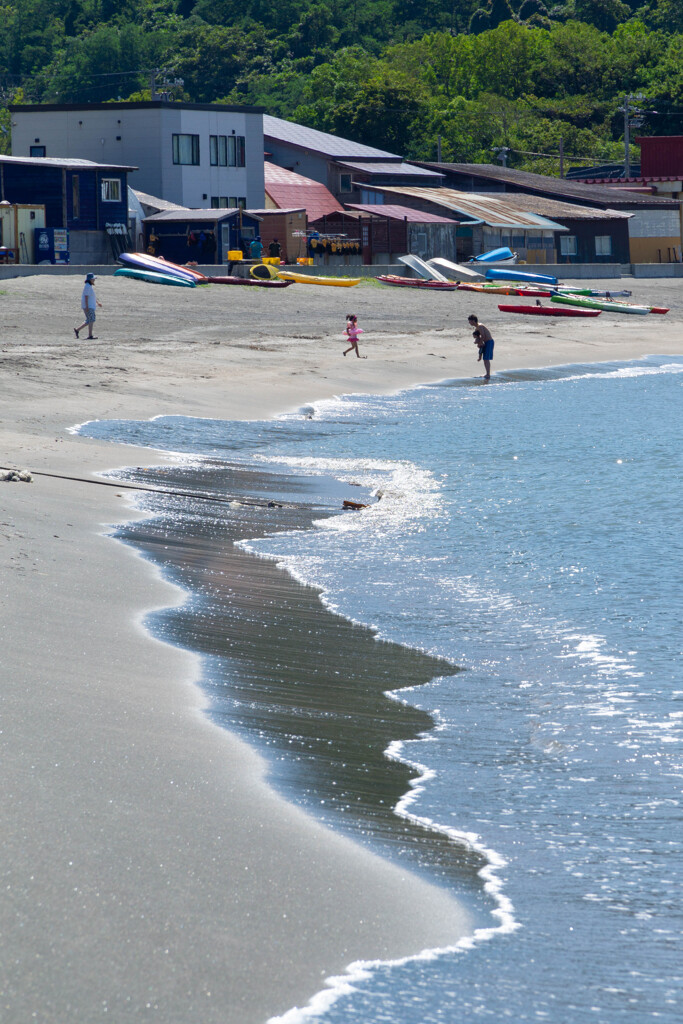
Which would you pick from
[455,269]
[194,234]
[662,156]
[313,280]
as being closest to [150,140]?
[194,234]

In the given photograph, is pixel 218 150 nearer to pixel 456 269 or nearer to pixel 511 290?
pixel 456 269

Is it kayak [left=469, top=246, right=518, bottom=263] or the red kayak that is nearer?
the red kayak

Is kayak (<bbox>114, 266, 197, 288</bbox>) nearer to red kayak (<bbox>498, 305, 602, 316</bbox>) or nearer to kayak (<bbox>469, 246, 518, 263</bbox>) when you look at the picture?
red kayak (<bbox>498, 305, 602, 316</bbox>)

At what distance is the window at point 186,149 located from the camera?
174 feet

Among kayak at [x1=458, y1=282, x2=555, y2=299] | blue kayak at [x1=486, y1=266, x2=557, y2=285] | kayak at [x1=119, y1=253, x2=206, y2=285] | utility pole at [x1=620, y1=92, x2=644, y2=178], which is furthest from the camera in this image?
utility pole at [x1=620, y1=92, x2=644, y2=178]

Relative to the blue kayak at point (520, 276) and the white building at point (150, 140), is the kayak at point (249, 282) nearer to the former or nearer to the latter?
the blue kayak at point (520, 276)

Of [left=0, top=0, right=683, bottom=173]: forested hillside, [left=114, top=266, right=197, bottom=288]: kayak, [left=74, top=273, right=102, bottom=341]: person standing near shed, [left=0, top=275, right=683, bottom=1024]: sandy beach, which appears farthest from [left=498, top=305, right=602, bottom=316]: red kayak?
[left=0, top=0, right=683, bottom=173]: forested hillside

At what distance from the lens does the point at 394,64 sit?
103938 mm

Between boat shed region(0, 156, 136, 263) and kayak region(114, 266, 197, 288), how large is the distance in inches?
190

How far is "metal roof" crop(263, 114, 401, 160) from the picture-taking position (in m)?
62.2

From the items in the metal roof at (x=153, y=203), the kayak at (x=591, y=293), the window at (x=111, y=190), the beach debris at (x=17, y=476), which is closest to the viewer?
the beach debris at (x=17, y=476)

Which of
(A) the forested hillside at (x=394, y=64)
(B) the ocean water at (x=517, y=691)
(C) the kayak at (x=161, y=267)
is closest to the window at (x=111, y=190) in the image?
(C) the kayak at (x=161, y=267)

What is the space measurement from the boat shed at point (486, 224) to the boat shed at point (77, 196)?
17.4 m

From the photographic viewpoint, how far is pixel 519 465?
18.6 meters
